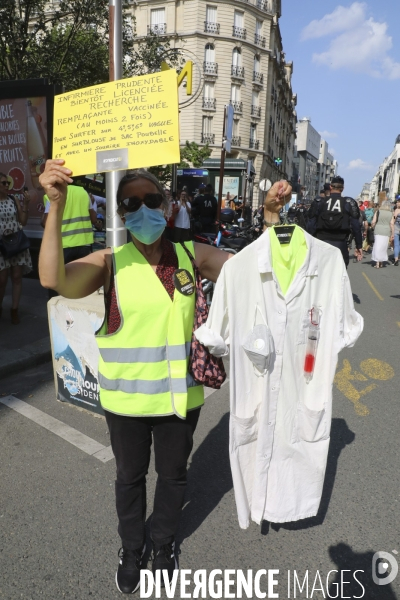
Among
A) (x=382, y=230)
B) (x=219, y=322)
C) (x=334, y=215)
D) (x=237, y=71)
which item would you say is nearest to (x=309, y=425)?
(x=219, y=322)

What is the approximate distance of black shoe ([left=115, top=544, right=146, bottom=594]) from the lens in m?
2.13

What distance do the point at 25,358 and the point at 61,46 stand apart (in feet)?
37.0

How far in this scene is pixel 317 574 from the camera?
7.51 ft

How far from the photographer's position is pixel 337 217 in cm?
696

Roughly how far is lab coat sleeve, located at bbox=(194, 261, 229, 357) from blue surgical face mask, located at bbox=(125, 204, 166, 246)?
35 cm

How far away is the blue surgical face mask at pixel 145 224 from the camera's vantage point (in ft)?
6.44

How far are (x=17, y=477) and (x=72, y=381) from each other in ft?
3.27

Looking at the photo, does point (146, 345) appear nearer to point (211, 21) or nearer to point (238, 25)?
point (211, 21)

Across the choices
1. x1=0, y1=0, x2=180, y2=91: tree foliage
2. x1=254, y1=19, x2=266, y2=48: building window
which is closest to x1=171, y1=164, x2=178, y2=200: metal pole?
x1=0, y1=0, x2=180, y2=91: tree foliage

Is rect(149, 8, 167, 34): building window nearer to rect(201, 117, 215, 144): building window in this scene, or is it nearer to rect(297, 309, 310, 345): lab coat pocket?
rect(201, 117, 215, 144): building window

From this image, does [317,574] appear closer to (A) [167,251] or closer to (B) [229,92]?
(A) [167,251]

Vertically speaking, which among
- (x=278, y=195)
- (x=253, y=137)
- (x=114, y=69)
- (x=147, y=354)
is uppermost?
(x=253, y=137)

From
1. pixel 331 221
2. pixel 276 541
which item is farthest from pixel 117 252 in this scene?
pixel 331 221

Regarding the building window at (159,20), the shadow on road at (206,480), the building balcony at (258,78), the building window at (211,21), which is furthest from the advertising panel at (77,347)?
the building balcony at (258,78)
